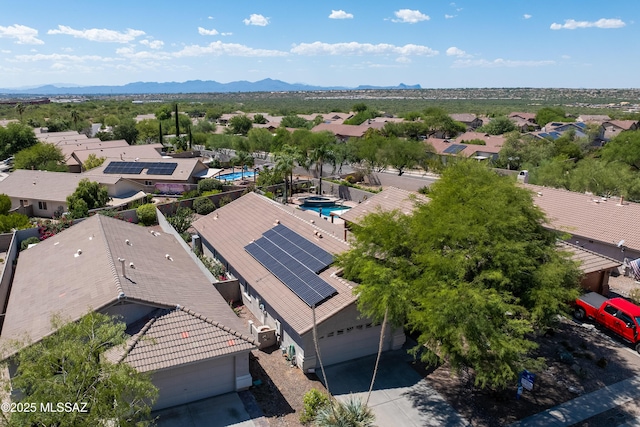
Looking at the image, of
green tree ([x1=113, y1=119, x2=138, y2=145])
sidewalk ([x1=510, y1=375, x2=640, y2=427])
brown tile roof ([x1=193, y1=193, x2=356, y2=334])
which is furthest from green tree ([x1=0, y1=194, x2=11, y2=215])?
green tree ([x1=113, y1=119, x2=138, y2=145])

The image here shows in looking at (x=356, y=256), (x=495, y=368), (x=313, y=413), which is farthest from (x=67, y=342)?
(x=495, y=368)

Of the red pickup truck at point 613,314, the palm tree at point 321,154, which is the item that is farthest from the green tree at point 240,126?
the red pickup truck at point 613,314

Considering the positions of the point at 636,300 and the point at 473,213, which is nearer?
the point at 473,213

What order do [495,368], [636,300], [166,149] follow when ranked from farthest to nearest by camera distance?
[166,149]
[636,300]
[495,368]

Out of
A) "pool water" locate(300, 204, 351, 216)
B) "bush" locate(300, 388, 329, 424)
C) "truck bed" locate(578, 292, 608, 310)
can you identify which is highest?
"truck bed" locate(578, 292, 608, 310)

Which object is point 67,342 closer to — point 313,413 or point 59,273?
point 313,413

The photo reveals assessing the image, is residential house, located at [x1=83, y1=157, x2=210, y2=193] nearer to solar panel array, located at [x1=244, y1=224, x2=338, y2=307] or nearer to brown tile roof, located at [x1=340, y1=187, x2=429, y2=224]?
brown tile roof, located at [x1=340, y1=187, x2=429, y2=224]
